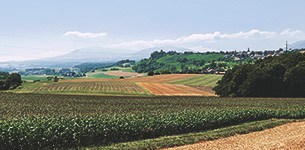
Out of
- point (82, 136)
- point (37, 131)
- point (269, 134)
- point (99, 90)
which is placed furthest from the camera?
point (99, 90)

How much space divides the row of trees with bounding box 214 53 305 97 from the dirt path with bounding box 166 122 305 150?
4181 centimetres

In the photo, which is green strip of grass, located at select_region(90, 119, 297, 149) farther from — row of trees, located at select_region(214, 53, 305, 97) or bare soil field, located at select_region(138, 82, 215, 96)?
bare soil field, located at select_region(138, 82, 215, 96)

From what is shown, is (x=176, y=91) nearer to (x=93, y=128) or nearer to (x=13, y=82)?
(x=13, y=82)

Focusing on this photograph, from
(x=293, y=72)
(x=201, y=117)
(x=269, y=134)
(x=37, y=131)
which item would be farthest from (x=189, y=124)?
(x=293, y=72)

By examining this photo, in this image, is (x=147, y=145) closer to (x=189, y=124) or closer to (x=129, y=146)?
(x=129, y=146)

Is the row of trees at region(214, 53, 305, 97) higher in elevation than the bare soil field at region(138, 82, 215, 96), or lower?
higher

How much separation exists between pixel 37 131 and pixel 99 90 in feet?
216

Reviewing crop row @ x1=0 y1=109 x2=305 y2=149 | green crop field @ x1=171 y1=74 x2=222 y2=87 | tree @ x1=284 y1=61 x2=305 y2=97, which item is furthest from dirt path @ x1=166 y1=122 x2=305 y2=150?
green crop field @ x1=171 y1=74 x2=222 y2=87

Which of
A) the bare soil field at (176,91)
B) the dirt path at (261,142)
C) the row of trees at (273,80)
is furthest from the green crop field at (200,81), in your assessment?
the dirt path at (261,142)

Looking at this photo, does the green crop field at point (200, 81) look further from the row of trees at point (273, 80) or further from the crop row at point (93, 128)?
the crop row at point (93, 128)

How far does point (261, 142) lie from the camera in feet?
82.9

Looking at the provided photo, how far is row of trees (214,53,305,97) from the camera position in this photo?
69375mm

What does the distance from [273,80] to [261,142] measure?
160 ft

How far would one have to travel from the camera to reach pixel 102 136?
2736 cm
